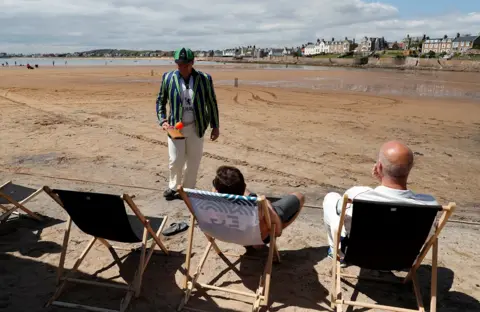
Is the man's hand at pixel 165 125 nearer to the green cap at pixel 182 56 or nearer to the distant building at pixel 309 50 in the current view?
the green cap at pixel 182 56

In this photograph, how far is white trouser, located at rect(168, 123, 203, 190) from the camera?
15.5ft

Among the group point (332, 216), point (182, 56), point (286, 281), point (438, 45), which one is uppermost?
point (438, 45)

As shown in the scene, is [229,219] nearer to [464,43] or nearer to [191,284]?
[191,284]

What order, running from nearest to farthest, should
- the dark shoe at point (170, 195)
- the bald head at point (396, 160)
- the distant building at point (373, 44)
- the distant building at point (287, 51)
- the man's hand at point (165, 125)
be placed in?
1. the bald head at point (396, 160)
2. the man's hand at point (165, 125)
3. the dark shoe at point (170, 195)
4. the distant building at point (373, 44)
5. the distant building at point (287, 51)

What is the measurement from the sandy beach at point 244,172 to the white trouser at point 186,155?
16.0 inches

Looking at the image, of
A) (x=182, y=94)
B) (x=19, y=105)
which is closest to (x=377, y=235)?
(x=182, y=94)

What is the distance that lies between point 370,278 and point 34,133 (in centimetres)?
840

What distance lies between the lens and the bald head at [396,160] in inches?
106

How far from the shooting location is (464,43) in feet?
343

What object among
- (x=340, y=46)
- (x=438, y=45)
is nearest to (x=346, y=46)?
(x=340, y=46)

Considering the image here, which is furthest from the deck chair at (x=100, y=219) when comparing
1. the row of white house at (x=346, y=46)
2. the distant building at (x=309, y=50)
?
the distant building at (x=309, y=50)

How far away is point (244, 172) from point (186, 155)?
1.86 meters

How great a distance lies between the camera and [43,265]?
11.6 feet

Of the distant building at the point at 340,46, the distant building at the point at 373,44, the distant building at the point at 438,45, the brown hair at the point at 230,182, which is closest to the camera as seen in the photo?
the brown hair at the point at 230,182
